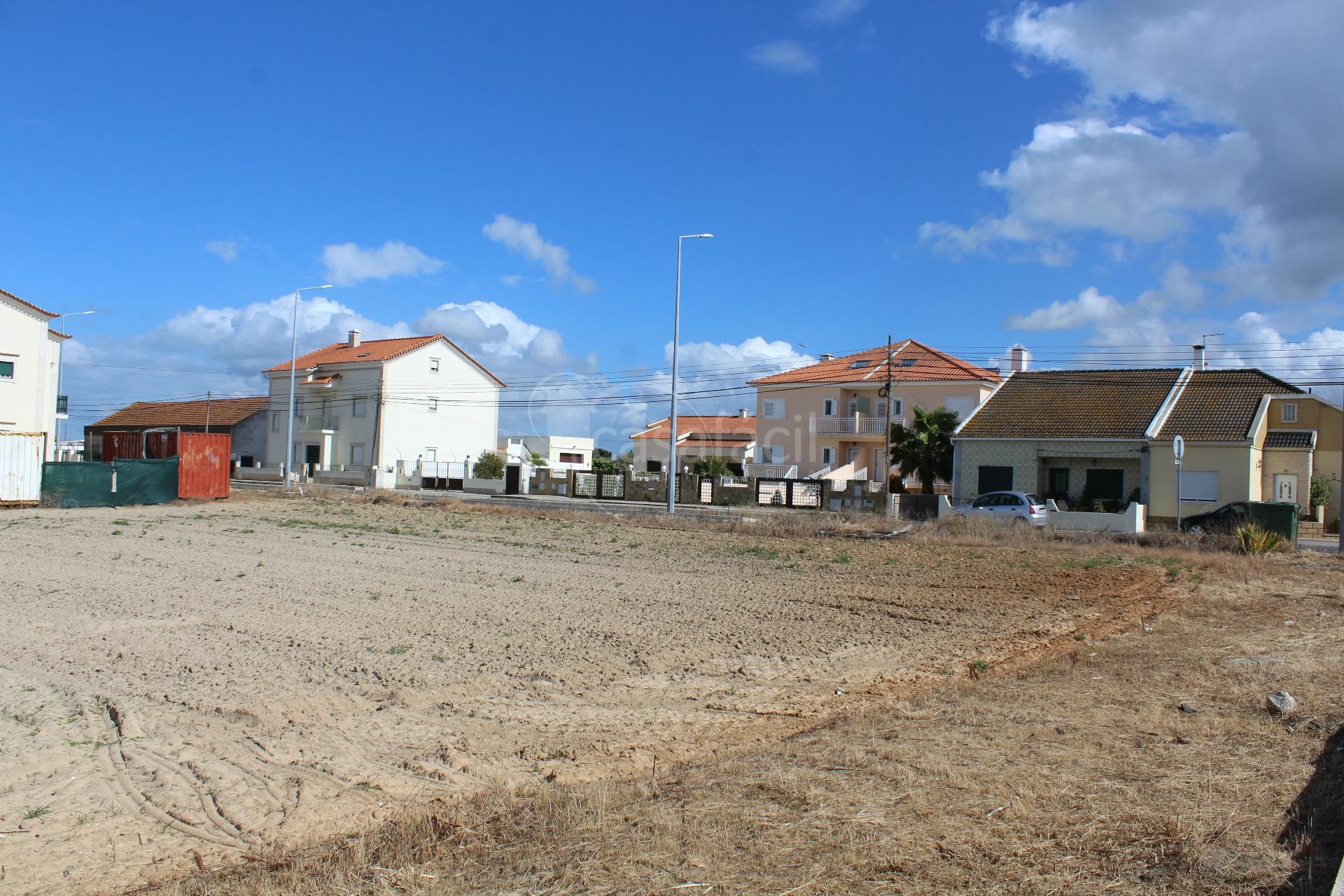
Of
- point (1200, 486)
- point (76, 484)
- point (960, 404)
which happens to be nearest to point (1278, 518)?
point (1200, 486)

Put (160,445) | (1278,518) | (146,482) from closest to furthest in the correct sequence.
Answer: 1. (1278,518)
2. (146,482)
3. (160,445)

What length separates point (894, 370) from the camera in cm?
5641

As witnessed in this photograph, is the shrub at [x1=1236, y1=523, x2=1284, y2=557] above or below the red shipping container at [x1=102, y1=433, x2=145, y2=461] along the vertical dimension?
below

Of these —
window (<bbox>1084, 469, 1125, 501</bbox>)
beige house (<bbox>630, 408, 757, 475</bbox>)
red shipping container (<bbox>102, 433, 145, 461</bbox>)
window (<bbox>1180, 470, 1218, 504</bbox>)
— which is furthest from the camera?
beige house (<bbox>630, 408, 757, 475</bbox>)

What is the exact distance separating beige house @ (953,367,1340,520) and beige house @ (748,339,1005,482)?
12.2 m

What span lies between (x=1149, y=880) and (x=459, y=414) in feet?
215

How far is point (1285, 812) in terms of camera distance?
5.21 m

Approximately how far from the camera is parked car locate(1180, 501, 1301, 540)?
24.1 meters

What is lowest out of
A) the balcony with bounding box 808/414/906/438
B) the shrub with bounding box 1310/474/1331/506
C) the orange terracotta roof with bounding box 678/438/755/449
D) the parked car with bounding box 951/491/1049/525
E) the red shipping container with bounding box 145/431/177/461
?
the parked car with bounding box 951/491/1049/525

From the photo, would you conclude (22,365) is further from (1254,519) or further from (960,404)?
(1254,519)

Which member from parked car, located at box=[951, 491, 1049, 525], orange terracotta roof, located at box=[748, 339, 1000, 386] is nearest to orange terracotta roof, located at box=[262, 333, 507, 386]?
orange terracotta roof, located at box=[748, 339, 1000, 386]

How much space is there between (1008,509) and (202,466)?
2841 cm

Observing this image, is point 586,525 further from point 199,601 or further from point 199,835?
point 199,835

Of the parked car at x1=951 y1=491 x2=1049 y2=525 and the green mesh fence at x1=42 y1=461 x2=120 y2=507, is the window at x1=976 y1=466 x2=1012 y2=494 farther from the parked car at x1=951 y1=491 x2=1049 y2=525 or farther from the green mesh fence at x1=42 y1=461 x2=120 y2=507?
the green mesh fence at x1=42 y1=461 x2=120 y2=507
